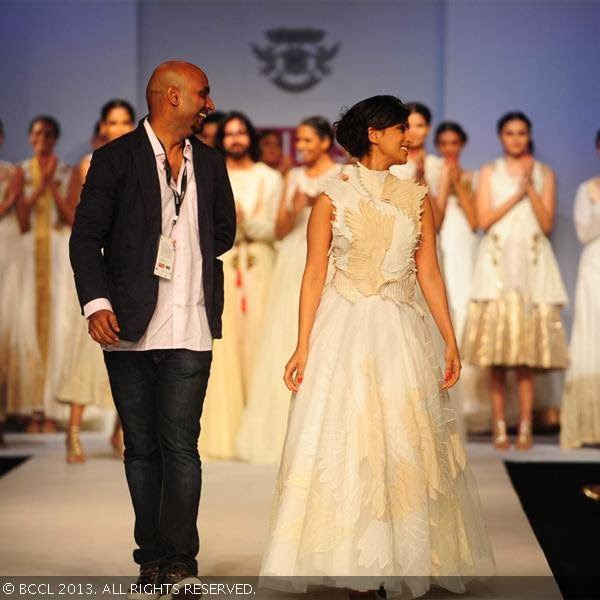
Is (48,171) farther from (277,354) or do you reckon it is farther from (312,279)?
(312,279)

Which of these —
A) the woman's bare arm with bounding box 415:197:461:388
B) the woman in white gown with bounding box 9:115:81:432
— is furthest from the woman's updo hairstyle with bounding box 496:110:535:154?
the woman's bare arm with bounding box 415:197:461:388

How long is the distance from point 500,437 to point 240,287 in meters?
1.54

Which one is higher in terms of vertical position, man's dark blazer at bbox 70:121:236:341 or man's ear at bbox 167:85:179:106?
man's ear at bbox 167:85:179:106

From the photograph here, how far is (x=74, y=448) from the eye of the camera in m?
7.27

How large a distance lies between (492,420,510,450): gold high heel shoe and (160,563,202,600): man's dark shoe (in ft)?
13.3

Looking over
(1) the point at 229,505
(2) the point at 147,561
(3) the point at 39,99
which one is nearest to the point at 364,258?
(2) the point at 147,561

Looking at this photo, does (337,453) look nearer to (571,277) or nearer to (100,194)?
(100,194)

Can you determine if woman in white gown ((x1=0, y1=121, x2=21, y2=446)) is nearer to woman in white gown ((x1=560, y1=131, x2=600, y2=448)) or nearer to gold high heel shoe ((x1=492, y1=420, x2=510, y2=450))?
gold high heel shoe ((x1=492, y1=420, x2=510, y2=450))

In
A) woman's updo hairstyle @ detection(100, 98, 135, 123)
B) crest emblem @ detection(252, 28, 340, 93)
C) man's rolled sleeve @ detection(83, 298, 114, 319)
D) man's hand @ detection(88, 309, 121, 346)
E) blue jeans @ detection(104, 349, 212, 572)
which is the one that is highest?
crest emblem @ detection(252, 28, 340, 93)

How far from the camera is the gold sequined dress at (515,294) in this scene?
7.93m

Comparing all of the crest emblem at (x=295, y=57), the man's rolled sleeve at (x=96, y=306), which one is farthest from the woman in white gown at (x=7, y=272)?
the man's rolled sleeve at (x=96, y=306)

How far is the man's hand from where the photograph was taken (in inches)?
152

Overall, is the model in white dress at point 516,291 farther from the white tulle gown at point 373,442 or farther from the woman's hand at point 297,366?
the woman's hand at point 297,366

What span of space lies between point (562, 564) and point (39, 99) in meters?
5.07
